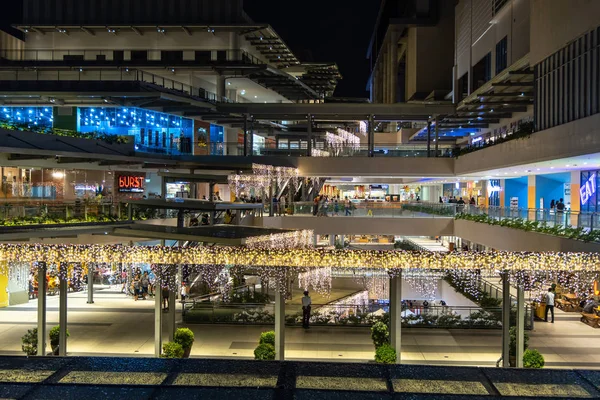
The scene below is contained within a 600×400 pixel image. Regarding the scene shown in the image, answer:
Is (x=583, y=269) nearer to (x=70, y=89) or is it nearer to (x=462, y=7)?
(x=70, y=89)

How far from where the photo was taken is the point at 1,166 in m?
27.6

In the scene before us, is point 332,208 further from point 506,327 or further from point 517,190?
point 506,327

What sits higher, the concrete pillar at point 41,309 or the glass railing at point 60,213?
the glass railing at point 60,213

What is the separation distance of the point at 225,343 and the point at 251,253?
5.07 meters

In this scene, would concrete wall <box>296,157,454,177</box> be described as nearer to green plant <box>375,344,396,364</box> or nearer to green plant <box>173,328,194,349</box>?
green plant <box>173,328,194,349</box>

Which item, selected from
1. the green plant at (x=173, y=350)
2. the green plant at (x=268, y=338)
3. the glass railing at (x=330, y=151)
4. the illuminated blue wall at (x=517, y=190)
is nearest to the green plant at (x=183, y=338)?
the green plant at (x=173, y=350)

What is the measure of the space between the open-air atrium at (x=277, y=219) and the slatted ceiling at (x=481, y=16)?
0.97 feet

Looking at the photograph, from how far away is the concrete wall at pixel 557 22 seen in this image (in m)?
21.7

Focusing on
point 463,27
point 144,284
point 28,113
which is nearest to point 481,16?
point 463,27

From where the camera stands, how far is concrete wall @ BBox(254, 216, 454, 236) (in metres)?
40.9

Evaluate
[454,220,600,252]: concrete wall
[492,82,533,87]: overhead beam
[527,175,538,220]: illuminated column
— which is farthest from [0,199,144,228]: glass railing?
[527,175,538,220]: illuminated column

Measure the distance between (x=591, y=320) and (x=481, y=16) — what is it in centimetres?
2801

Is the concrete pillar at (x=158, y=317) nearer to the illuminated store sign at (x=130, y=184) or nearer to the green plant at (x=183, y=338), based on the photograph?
the green plant at (x=183, y=338)

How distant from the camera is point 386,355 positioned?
46.5 ft
